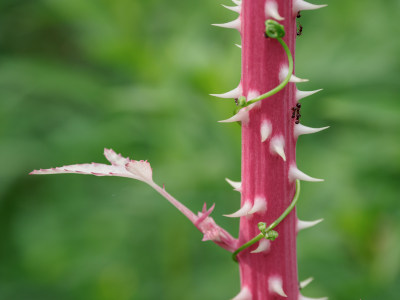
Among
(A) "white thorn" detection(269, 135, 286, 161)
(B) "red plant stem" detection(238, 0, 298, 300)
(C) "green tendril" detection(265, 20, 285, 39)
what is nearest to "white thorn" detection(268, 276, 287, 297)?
(B) "red plant stem" detection(238, 0, 298, 300)

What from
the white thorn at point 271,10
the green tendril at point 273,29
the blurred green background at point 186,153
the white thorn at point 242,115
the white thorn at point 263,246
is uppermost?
the white thorn at point 271,10

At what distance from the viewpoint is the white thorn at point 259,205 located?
56 centimetres

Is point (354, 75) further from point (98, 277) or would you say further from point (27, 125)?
point (27, 125)

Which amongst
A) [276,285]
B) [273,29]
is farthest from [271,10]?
[276,285]

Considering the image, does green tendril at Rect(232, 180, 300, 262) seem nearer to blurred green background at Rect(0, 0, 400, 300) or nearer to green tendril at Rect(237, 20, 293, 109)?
green tendril at Rect(237, 20, 293, 109)

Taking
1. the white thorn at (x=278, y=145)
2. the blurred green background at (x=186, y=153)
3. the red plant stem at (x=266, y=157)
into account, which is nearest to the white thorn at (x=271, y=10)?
the red plant stem at (x=266, y=157)

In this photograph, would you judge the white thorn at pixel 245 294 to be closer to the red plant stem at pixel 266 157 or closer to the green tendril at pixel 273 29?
the red plant stem at pixel 266 157

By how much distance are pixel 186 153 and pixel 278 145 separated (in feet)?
4.23

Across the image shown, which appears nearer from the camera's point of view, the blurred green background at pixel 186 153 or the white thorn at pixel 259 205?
the white thorn at pixel 259 205

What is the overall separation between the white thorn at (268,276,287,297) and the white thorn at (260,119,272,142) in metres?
0.14

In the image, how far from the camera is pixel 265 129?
1.81 ft

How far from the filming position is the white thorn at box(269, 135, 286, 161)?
0.55 metres

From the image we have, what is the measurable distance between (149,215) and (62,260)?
34cm

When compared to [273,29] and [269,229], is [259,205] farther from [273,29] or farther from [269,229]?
[273,29]
